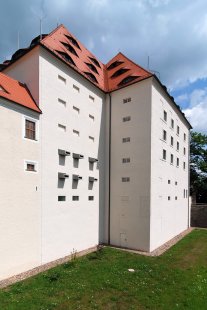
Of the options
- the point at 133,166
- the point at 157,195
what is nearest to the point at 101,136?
the point at 133,166

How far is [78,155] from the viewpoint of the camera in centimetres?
1736

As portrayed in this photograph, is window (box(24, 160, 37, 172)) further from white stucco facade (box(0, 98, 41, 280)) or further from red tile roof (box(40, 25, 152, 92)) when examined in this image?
red tile roof (box(40, 25, 152, 92))

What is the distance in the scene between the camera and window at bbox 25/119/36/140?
13.6m

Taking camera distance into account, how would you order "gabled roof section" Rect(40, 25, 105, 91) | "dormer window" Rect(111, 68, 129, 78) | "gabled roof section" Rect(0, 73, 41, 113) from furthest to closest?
"dormer window" Rect(111, 68, 129, 78) < "gabled roof section" Rect(40, 25, 105, 91) < "gabled roof section" Rect(0, 73, 41, 113)

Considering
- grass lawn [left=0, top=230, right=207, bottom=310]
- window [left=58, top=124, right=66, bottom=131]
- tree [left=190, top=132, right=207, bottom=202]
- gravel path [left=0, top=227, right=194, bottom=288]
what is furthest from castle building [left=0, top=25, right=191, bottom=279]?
tree [left=190, top=132, right=207, bottom=202]

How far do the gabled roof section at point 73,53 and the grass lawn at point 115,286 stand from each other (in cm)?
1377

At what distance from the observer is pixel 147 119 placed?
61.7ft

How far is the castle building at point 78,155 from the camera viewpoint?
1292cm

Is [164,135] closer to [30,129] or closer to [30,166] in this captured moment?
[30,129]

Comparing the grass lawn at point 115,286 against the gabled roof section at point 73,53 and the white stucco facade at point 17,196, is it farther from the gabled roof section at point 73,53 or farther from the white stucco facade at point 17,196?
the gabled roof section at point 73,53

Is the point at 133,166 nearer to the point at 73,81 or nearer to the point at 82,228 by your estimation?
the point at 82,228

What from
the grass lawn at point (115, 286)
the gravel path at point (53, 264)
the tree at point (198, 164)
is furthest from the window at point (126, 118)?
the tree at point (198, 164)

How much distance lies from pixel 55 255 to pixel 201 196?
34.8 meters

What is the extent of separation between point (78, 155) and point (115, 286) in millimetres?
9152
